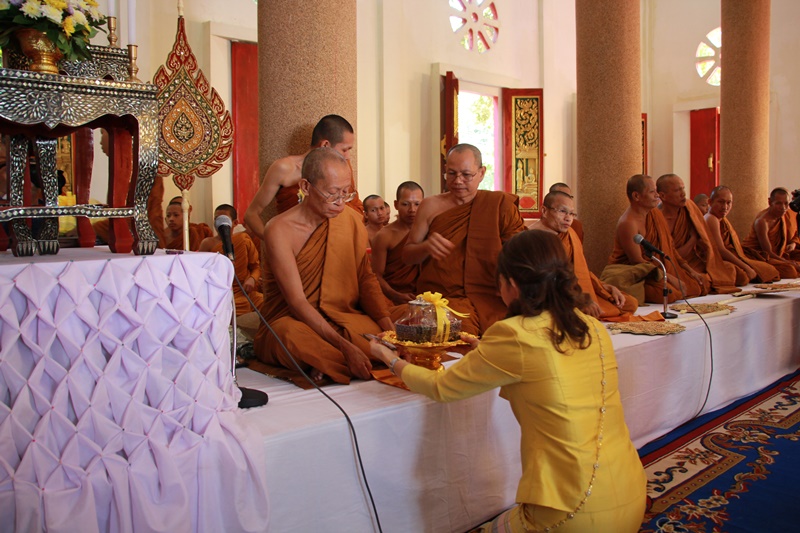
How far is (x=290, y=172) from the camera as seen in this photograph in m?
3.99

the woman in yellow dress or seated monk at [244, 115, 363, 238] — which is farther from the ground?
seated monk at [244, 115, 363, 238]

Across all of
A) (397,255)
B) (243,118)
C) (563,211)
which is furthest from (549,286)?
(243,118)

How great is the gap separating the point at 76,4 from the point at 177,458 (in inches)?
58.6

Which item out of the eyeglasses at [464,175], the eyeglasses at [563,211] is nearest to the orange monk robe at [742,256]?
the eyeglasses at [563,211]

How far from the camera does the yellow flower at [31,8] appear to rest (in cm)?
208

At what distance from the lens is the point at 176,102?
3.00 metres

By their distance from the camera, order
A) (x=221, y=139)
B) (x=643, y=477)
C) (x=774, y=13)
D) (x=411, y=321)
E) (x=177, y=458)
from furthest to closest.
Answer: (x=774, y=13)
(x=221, y=139)
(x=411, y=321)
(x=643, y=477)
(x=177, y=458)

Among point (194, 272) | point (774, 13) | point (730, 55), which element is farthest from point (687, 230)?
point (774, 13)

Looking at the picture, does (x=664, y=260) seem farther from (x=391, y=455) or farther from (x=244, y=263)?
(x=391, y=455)

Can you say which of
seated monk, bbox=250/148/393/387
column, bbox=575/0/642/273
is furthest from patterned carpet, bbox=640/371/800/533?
column, bbox=575/0/642/273

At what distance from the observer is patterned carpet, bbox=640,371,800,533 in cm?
284

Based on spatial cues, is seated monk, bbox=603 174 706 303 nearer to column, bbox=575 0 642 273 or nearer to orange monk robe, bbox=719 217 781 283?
column, bbox=575 0 642 273

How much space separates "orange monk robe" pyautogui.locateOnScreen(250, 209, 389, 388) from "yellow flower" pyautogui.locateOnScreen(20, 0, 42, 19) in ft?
4.94

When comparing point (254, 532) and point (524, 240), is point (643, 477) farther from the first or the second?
point (254, 532)
